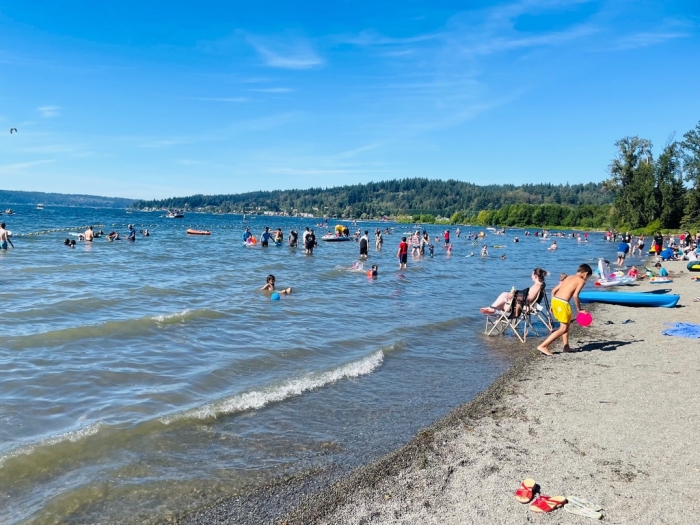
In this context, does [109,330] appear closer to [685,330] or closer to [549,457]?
[549,457]

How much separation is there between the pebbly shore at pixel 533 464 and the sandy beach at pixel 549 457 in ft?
0.04

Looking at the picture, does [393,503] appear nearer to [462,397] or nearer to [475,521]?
[475,521]

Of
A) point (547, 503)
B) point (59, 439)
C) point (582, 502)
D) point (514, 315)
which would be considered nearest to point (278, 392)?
point (59, 439)

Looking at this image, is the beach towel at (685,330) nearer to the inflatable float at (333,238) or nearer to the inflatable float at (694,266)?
the inflatable float at (694,266)

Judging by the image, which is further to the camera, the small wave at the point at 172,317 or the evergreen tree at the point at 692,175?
the evergreen tree at the point at 692,175

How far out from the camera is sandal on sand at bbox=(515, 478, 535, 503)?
4.18m

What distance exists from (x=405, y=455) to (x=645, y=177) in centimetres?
8192

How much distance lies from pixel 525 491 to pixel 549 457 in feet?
3.15

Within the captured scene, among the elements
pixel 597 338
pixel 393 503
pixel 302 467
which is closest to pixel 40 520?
pixel 302 467

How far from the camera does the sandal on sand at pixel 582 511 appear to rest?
3922 mm

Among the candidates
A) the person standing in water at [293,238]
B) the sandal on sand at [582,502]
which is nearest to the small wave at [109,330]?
the sandal on sand at [582,502]

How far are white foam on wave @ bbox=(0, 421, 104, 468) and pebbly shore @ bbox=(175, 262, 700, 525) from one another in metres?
2.31

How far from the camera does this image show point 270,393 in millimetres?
7289

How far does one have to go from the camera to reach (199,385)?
25.3ft
